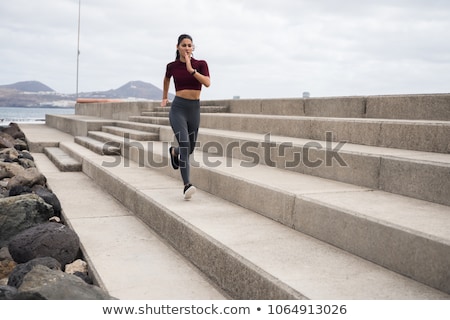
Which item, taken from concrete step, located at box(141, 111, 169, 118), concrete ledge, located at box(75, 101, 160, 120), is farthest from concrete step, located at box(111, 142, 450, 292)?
concrete ledge, located at box(75, 101, 160, 120)

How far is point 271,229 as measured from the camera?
3.93 meters

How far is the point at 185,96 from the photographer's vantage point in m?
4.92

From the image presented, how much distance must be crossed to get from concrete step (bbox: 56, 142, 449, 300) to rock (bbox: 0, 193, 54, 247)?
1.01 m

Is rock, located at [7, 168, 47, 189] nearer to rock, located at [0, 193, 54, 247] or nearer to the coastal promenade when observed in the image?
the coastal promenade

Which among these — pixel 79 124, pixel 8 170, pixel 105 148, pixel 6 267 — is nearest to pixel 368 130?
pixel 6 267

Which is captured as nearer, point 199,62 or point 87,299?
point 87,299

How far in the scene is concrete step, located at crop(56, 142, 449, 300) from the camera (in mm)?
2742

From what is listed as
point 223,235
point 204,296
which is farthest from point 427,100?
point 204,296

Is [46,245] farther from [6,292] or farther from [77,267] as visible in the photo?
[6,292]

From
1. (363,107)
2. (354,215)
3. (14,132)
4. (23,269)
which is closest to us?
(354,215)

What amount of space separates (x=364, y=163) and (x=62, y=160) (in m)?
6.80

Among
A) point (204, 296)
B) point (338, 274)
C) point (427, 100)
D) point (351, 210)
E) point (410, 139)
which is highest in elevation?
point (427, 100)

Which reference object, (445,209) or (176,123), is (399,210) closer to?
(445,209)

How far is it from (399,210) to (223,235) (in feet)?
4.36
